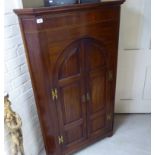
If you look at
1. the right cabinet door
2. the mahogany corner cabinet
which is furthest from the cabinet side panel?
the right cabinet door

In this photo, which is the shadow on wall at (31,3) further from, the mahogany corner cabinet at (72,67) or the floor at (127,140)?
the floor at (127,140)

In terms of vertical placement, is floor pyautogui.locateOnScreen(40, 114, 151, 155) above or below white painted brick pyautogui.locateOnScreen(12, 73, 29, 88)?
below

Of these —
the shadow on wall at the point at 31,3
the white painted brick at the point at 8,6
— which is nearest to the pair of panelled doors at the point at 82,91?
the white painted brick at the point at 8,6

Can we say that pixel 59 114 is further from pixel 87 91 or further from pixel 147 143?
pixel 147 143

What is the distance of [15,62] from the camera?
131cm

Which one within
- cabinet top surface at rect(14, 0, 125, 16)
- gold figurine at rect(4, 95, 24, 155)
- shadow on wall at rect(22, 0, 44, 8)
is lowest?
gold figurine at rect(4, 95, 24, 155)

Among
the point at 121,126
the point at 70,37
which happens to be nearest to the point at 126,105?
the point at 121,126

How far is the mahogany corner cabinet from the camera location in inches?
45.2

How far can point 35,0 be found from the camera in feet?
5.18

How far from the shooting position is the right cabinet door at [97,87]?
4.66ft

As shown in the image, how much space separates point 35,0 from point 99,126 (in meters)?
1.34

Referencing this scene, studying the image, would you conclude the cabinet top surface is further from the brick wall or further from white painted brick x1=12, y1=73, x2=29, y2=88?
white painted brick x1=12, y1=73, x2=29, y2=88

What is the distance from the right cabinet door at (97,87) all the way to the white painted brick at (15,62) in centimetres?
50

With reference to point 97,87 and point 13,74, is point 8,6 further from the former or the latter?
point 97,87
